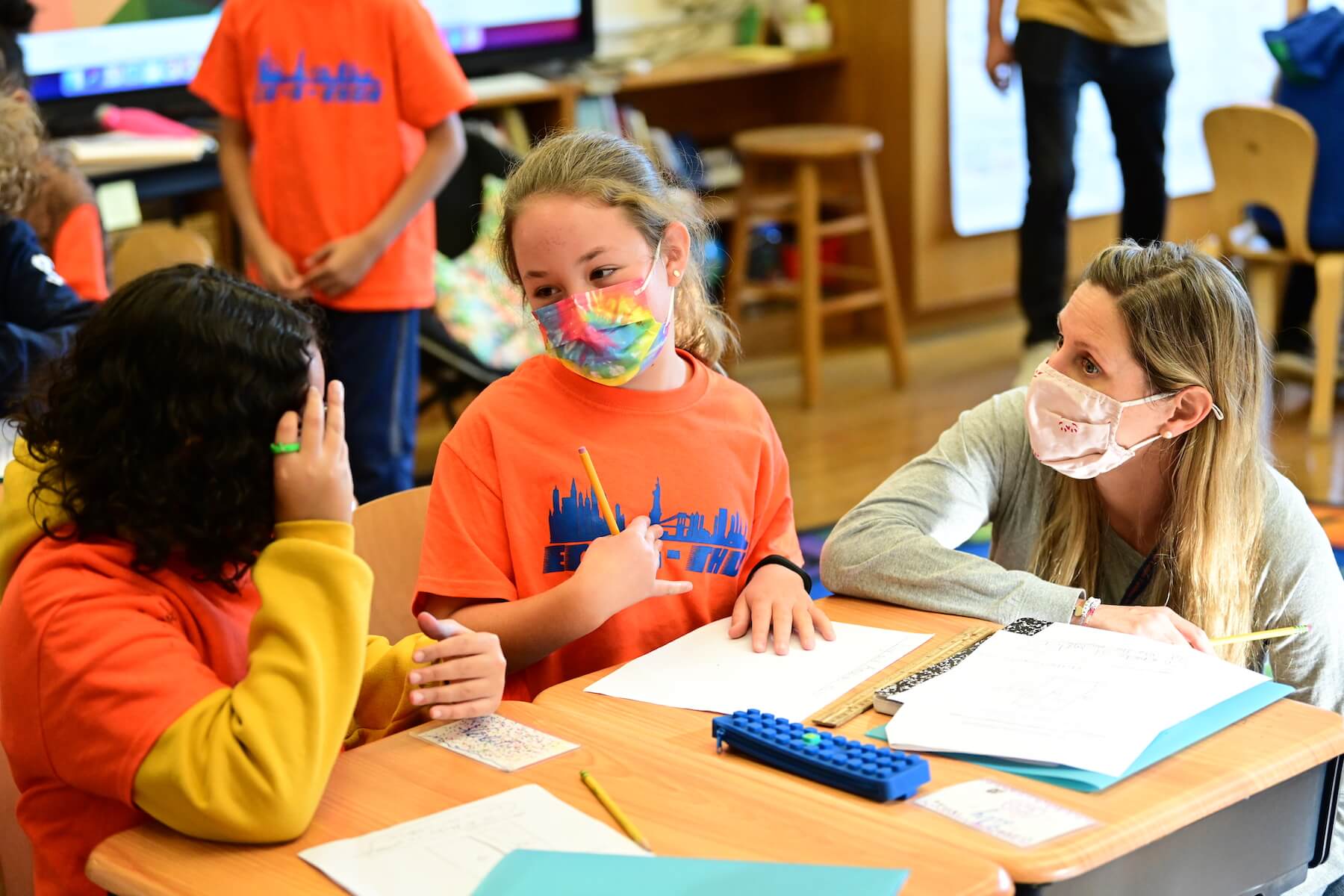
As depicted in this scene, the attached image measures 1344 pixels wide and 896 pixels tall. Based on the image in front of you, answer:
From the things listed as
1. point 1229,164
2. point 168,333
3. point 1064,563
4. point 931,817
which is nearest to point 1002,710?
point 931,817

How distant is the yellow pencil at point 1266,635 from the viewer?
1.35 m

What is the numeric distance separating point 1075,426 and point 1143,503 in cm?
15

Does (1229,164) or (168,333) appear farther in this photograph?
(1229,164)

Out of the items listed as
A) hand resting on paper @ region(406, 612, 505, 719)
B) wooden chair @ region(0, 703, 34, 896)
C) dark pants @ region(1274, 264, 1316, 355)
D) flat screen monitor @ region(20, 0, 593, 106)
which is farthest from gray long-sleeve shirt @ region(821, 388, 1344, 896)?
dark pants @ region(1274, 264, 1316, 355)

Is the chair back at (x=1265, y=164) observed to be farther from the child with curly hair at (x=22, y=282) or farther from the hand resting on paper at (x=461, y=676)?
the hand resting on paper at (x=461, y=676)

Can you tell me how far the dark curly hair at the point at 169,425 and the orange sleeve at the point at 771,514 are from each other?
2.02 feet

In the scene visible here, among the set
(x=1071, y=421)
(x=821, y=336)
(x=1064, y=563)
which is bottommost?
(x=821, y=336)

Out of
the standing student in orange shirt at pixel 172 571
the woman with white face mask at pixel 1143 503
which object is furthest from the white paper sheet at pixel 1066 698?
the standing student in orange shirt at pixel 172 571

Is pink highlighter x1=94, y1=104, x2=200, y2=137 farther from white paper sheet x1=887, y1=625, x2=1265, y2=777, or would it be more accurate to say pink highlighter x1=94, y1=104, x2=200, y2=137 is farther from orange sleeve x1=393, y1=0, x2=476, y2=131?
white paper sheet x1=887, y1=625, x2=1265, y2=777

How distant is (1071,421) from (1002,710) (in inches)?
19.5

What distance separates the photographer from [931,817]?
42.3 inches

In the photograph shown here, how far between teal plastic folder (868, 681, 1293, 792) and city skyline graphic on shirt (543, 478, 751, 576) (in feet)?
1.34

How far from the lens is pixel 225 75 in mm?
2672

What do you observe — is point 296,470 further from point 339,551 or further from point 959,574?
point 959,574
